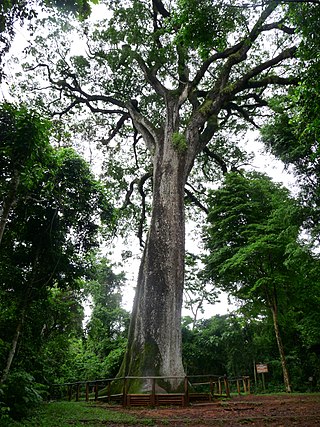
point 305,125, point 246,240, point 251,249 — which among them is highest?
point 246,240

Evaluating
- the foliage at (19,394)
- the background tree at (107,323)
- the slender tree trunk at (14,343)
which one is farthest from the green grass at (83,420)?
the background tree at (107,323)

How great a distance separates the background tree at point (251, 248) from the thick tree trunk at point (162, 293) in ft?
11.1

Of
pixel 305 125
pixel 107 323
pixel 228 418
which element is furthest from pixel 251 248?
pixel 107 323

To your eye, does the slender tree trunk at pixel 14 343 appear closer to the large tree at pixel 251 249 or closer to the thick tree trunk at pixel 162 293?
the thick tree trunk at pixel 162 293

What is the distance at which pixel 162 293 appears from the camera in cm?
813

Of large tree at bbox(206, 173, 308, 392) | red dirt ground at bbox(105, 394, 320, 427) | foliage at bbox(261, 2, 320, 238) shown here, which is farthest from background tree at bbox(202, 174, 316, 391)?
red dirt ground at bbox(105, 394, 320, 427)

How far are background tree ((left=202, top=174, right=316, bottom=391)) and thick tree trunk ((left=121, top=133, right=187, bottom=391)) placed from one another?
3397 mm

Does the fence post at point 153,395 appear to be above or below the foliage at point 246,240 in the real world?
below

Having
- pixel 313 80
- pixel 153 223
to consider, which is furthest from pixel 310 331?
pixel 313 80

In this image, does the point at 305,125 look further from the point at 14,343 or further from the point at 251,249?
the point at 14,343

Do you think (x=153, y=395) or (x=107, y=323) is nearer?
(x=153, y=395)

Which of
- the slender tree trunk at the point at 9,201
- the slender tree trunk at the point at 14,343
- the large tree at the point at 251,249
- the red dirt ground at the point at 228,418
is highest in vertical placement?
the large tree at the point at 251,249

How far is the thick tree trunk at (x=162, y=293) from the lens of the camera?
24.3 feet

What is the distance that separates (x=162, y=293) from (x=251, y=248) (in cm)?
431
